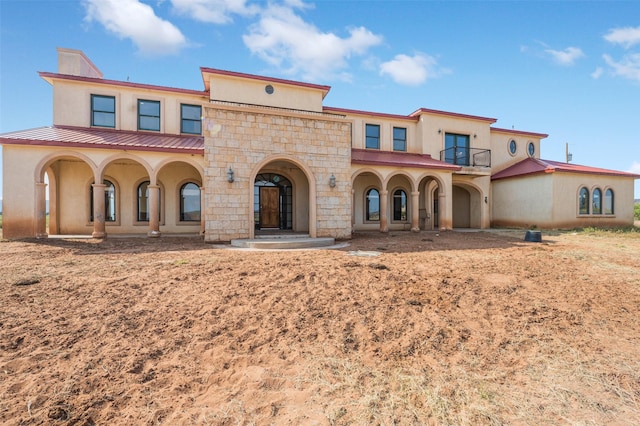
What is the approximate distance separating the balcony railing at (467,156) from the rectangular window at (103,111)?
700 inches

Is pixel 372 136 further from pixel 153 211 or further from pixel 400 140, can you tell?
pixel 153 211

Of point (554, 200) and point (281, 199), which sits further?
point (554, 200)

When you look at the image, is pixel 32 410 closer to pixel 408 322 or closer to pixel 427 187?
pixel 408 322

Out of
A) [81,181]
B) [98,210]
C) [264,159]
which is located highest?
[264,159]

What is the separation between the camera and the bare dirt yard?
8.74ft

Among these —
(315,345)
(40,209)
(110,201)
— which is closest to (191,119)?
(110,201)

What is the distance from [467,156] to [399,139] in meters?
4.65

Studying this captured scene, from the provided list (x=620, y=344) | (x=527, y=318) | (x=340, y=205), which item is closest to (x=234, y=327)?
(x=527, y=318)

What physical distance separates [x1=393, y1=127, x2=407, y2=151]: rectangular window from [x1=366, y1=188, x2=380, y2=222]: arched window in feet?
10.0

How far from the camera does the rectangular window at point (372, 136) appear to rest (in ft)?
57.4

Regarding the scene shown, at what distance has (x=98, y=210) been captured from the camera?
11.9 meters

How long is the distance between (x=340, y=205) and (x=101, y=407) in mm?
9399

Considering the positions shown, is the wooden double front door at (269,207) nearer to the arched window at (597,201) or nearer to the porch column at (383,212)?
the porch column at (383,212)

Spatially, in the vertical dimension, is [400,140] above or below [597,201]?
above
